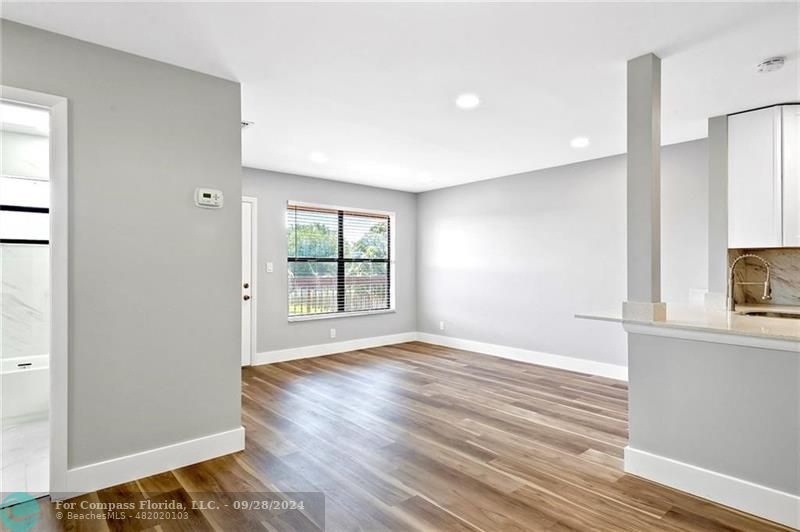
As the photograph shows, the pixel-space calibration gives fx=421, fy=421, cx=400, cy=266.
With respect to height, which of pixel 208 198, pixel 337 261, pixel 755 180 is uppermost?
pixel 755 180

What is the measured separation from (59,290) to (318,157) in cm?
297

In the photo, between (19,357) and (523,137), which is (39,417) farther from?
(523,137)

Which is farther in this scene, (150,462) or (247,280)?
(247,280)

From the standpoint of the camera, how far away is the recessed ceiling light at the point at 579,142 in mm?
4070

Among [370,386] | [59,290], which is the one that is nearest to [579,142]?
[370,386]

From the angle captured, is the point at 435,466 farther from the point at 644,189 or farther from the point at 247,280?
the point at 247,280

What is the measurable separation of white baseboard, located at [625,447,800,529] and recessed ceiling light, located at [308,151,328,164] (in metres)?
Result: 3.83

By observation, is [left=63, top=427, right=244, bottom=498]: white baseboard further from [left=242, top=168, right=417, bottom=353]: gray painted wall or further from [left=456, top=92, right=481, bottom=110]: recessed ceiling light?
[left=456, top=92, right=481, bottom=110]: recessed ceiling light

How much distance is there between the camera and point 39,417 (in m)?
3.43

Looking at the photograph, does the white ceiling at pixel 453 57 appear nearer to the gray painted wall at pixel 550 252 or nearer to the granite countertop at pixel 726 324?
the gray painted wall at pixel 550 252

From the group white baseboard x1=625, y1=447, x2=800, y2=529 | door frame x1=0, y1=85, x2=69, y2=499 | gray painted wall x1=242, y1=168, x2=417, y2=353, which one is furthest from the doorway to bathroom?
white baseboard x1=625, y1=447, x2=800, y2=529

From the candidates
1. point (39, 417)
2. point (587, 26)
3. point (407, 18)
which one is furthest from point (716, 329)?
point (39, 417)

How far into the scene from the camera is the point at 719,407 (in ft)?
7.23

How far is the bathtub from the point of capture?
322 centimetres
